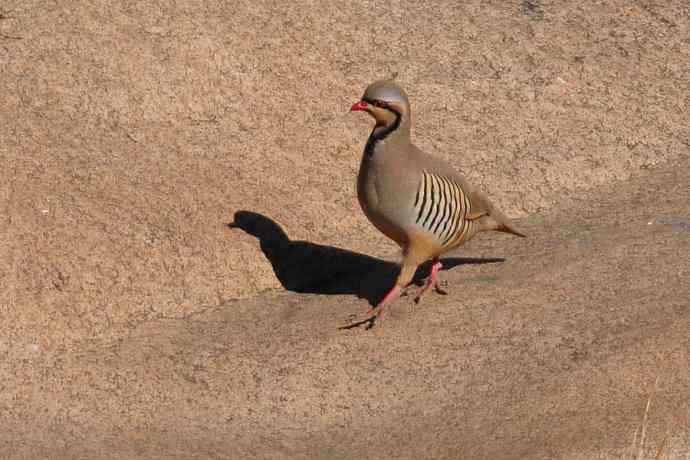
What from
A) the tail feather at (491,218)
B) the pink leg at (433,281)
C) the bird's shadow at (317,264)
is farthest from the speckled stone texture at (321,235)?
the tail feather at (491,218)

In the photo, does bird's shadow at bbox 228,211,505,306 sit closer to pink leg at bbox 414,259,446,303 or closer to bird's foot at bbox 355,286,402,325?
pink leg at bbox 414,259,446,303

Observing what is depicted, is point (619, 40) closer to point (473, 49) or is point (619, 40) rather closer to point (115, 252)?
point (473, 49)

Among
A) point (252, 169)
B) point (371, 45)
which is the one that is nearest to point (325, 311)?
point (252, 169)

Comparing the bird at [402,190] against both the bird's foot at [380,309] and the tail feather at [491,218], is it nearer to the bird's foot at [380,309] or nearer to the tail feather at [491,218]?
the bird's foot at [380,309]

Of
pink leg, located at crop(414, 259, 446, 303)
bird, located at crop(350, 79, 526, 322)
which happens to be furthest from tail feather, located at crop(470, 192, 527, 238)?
pink leg, located at crop(414, 259, 446, 303)

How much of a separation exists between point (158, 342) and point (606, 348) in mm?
2680

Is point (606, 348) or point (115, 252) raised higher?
point (606, 348)

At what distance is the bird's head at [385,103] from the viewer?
753cm

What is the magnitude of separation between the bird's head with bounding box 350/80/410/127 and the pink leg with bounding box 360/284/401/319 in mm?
1040

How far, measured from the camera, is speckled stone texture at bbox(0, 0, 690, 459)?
6.64 metres

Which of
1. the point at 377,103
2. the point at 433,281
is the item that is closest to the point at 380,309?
the point at 433,281

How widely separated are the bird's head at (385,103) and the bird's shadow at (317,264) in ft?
4.17

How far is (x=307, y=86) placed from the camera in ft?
33.1

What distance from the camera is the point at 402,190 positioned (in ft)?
24.9
